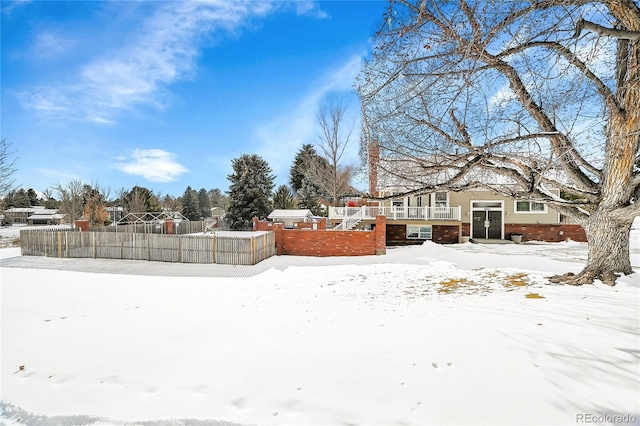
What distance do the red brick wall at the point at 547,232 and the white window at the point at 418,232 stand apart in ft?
17.6

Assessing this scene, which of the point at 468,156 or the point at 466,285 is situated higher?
the point at 468,156

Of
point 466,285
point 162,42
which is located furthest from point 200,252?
point 466,285

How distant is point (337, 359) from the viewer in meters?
2.86

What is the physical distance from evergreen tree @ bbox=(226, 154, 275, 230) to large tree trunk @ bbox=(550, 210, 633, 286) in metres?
28.3

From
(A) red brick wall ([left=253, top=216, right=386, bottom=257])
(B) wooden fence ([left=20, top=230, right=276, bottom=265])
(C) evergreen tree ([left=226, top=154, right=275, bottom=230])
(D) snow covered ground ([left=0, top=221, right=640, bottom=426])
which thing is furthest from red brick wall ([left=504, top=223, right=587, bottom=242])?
(C) evergreen tree ([left=226, top=154, right=275, bottom=230])

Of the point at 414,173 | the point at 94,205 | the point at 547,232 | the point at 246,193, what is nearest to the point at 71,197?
the point at 94,205

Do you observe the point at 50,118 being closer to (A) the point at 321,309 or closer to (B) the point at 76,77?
(B) the point at 76,77

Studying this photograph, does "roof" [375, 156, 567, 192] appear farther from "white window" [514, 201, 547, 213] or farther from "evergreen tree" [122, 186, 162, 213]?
"evergreen tree" [122, 186, 162, 213]

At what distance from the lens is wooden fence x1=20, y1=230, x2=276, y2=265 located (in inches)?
477

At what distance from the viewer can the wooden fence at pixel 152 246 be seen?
477 inches

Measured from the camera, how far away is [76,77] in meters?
12.6

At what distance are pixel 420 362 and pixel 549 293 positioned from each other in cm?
383

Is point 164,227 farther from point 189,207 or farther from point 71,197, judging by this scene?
point 189,207

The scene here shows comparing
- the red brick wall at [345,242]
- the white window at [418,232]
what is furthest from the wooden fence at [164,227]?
the white window at [418,232]
